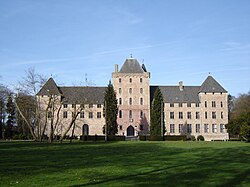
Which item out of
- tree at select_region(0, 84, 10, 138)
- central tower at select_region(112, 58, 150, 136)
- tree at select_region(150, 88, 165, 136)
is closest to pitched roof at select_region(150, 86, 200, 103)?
central tower at select_region(112, 58, 150, 136)

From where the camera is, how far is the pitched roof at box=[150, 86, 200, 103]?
3068 inches

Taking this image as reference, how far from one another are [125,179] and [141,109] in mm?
64734

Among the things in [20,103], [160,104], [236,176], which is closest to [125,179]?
[236,176]

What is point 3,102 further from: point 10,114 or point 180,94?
point 180,94

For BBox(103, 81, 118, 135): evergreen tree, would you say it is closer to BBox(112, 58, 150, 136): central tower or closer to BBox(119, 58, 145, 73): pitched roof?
BBox(112, 58, 150, 136): central tower

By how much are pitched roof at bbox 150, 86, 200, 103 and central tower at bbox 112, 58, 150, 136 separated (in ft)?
16.0

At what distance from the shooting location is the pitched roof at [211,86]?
77125 mm

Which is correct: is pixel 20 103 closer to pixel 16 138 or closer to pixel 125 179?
pixel 16 138

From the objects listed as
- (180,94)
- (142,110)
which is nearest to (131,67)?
(142,110)

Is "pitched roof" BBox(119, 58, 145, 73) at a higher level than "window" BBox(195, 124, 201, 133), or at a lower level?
higher

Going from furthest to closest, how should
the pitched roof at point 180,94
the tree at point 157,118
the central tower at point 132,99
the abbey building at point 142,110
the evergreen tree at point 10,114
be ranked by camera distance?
the pitched roof at point 180,94, the abbey building at point 142,110, the central tower at point 132,99, the evergreen tree at point 10,114, the tree at point 157,118

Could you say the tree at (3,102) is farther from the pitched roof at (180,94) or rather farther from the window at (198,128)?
the window at (198,128)

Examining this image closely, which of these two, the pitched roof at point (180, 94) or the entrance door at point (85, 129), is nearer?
the entrance door at point (85, 129)

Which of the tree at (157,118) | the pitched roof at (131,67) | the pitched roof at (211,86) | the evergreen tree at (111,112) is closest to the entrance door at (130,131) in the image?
the evergreen tree at (111,112)
